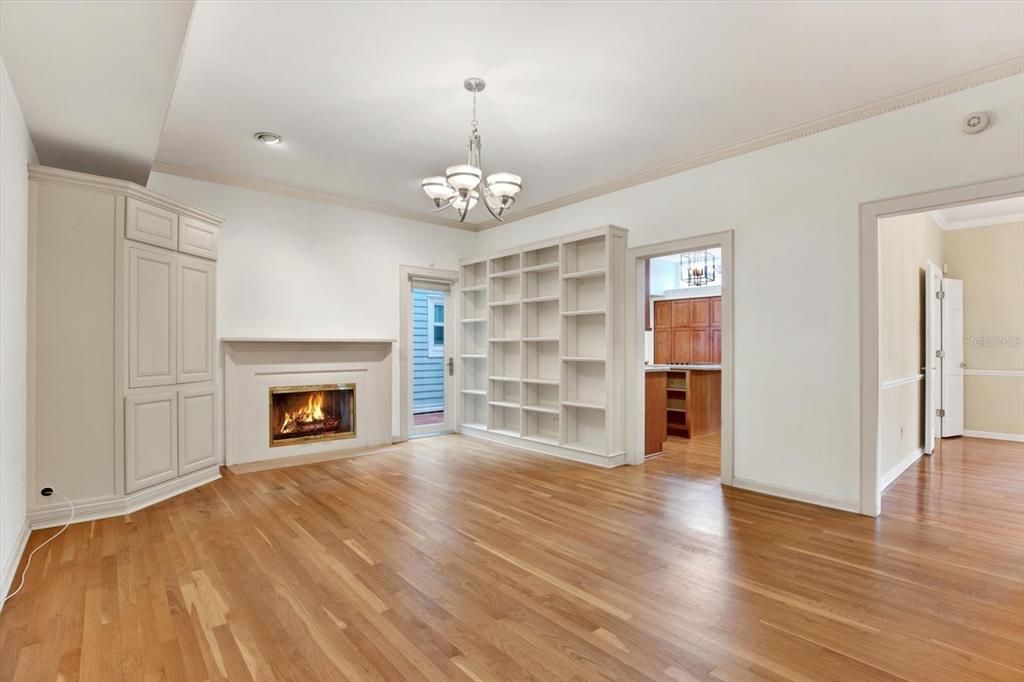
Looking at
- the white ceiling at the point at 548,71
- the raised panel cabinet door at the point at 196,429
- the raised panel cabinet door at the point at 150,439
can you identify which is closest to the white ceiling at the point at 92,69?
the white ceiling at the point at 548,71

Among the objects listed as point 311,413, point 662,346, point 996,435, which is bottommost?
point 996,435

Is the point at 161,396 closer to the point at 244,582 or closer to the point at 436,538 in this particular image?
the point at 244,582

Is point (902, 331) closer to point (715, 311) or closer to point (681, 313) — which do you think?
point (715, 311)

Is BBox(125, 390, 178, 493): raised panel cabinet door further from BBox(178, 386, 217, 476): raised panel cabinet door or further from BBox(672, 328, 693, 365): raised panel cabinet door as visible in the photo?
BBox(672, 328, 693, 365): raised panel cabinet door

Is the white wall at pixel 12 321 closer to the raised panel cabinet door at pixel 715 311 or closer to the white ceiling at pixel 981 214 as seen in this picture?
the white ceiling at pixel 981 214

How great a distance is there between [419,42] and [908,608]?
3933mm

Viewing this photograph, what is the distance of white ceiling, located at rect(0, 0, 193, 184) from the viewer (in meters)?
2.31

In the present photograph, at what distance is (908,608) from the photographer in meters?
2.36

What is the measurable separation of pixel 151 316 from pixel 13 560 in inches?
75.5

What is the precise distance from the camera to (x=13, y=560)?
8.94 feet

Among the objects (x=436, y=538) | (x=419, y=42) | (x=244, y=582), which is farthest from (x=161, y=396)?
(x=419, y=42)

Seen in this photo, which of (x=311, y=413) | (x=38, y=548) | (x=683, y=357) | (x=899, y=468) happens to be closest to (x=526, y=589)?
(x=38, y=548)

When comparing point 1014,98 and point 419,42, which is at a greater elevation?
point 419,42

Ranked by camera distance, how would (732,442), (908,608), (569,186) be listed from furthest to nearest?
1. (569,186)
2. (732,442)
3. (908,608)
